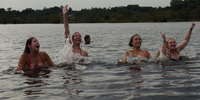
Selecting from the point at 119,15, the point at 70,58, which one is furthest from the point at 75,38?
the point at 119,15

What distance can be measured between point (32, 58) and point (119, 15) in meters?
122

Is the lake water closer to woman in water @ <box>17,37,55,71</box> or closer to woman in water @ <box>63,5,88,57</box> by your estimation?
woman in water @ <box>17,37,55,71</box>

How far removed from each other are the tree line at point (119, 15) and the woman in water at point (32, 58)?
99939mm

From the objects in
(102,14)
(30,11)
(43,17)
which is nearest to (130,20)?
(102,14)

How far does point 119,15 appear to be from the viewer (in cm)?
13138

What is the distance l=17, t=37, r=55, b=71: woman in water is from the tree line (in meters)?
99.9

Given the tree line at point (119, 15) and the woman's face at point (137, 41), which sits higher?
the tree line at point (119, 15)

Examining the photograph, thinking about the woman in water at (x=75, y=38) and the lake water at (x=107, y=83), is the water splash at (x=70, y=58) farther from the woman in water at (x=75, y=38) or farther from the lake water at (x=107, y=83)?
the lake water at (x=107, y=83)

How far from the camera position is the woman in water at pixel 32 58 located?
33.9 feet

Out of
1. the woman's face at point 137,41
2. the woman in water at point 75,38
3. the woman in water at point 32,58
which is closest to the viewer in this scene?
the woman in water at point 32,58

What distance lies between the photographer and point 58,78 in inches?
367

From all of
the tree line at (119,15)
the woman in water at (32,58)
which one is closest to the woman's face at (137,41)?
the woman in water at (32,58)

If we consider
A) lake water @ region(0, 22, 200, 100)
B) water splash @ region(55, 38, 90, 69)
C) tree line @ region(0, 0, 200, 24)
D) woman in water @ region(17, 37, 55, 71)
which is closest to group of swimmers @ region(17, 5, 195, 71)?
woman in water @ region(17, 37, 55, 71)

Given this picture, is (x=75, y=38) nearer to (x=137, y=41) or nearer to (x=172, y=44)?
(x=137, y=41)
